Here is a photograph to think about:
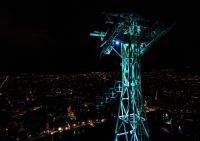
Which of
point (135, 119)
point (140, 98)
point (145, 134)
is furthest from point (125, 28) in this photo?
point (145, 134)

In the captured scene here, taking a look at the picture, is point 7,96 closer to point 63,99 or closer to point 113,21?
point 63,99

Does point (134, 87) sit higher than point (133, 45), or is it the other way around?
point (133, 45)

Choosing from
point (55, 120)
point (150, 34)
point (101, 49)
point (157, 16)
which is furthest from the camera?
point (55, 120)

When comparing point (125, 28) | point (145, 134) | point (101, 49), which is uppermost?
point (125, 28)

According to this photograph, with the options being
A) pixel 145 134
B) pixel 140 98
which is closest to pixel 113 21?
pixel 140 98

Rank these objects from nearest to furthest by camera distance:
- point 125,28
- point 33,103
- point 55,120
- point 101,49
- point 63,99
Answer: point 125,28
point 101,49
point 55,120
point 33,103
point 63,99

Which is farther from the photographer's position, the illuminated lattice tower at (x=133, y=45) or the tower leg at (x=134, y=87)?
the tower leg at (x=134, y=87)

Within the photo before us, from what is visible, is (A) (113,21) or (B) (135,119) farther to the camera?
(B) (135,119)

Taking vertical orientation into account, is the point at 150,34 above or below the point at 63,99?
above

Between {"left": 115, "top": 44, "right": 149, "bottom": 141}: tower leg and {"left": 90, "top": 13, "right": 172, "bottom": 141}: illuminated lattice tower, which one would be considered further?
{"left": 115, "top": 44, "right": 149, "bottom": 141}: tower leg
